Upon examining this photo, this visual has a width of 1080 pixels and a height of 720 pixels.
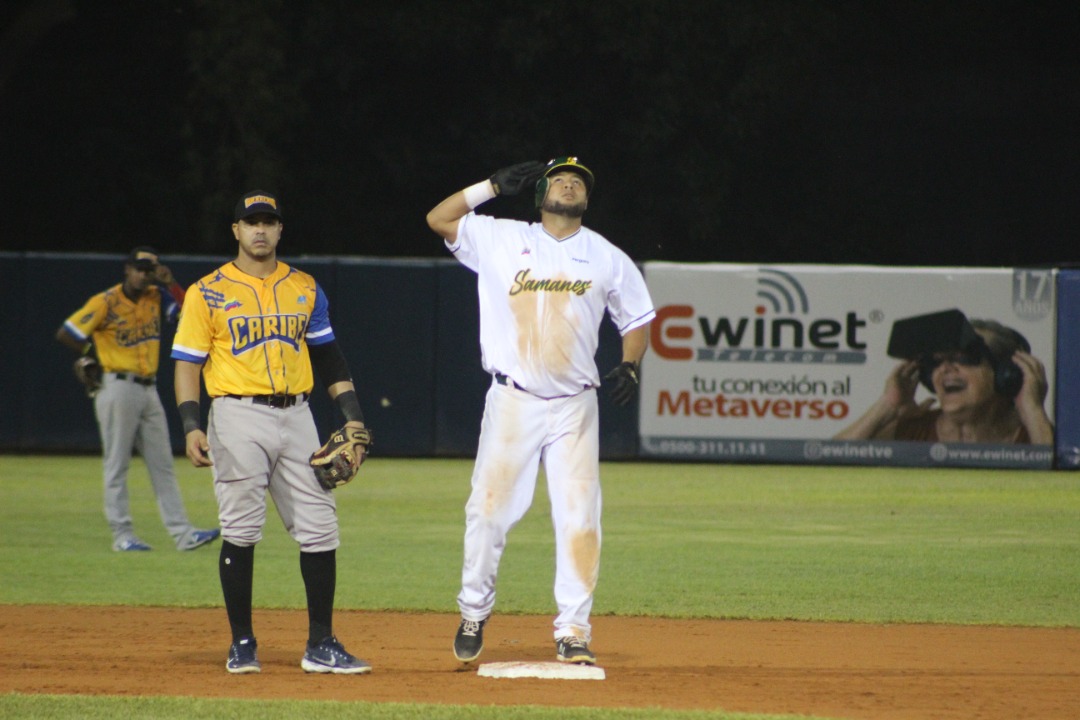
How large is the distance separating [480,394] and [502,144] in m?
9.68

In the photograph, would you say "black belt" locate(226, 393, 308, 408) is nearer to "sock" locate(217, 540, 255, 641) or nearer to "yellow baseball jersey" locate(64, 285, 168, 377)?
"sock" locate(217, 540, 255, 641)

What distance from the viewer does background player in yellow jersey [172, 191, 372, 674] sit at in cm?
634

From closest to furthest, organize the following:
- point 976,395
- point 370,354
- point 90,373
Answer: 1. point 90,373
2. point 976,395
3. point 370,354

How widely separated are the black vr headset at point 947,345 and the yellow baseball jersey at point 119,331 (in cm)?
1003

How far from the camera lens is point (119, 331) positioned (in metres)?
11.0

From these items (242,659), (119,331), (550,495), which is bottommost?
(242,659)

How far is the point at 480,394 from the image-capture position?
1864 cm

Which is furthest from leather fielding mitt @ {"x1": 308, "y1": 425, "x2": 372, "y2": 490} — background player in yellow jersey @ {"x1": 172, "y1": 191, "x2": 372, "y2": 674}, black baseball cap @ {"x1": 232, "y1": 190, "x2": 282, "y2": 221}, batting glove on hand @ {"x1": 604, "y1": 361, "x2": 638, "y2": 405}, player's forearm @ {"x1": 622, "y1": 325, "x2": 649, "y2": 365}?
player's forearm @ {"x1": 622, "y1": 325, "x2": 649, "y2": 365}

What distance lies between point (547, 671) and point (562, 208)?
2017 mm

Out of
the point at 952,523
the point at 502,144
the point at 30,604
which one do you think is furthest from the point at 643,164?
the point at 30,604

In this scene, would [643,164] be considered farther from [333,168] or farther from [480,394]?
[480,394]

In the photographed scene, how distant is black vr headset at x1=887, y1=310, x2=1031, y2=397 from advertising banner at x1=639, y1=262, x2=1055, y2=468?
0.06ft

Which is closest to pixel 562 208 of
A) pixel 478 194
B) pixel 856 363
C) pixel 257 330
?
pixel 478 194

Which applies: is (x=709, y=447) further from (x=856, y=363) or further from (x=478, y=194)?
(x=478, y=194)
